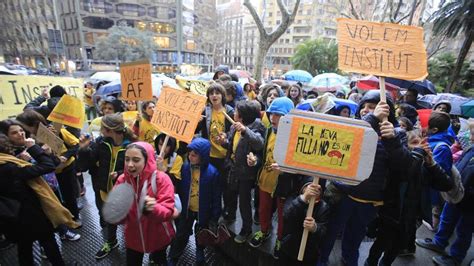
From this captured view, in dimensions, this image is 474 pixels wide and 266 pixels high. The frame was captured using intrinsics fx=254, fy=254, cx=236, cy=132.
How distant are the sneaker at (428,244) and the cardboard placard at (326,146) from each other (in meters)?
2.53

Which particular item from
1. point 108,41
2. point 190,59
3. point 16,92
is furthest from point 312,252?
point 190,59

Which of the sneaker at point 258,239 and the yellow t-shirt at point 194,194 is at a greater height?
the yellow t-shirt at point 194,194

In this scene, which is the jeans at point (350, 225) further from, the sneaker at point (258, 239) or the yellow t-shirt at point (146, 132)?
the yellow t-shirt at point (146, 132)

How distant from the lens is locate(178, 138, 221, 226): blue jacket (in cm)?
299

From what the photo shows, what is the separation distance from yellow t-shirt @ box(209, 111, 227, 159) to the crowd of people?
1 cm

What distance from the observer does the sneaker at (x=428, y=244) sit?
11.3 ft

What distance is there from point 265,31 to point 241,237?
32.0 feet

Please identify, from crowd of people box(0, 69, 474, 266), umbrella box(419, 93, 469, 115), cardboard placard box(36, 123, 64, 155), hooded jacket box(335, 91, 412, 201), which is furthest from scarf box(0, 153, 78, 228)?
umbrella box(419, 93, 469, 115)

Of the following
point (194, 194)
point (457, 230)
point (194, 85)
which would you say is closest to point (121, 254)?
point (194, 194)

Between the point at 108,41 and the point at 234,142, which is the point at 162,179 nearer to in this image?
the point at 234,142

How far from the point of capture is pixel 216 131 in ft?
12.4

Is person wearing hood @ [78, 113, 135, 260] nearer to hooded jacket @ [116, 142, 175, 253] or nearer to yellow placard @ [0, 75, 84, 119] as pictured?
hooded jacket @ [116, 142, 175, 253]

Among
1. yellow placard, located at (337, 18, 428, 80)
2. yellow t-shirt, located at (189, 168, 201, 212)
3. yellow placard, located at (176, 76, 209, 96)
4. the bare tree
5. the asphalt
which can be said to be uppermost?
the bare tree

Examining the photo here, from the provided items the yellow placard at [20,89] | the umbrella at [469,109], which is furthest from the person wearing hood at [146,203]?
the umbrella at [469,109]
